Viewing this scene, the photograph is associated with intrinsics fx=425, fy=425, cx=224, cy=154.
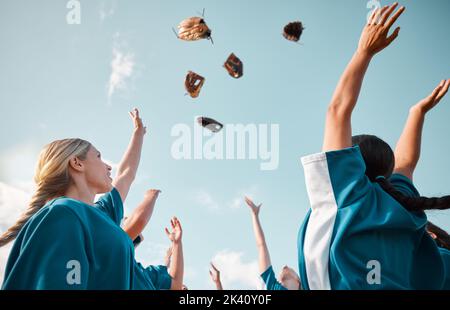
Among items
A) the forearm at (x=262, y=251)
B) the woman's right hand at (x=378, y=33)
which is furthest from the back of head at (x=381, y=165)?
the forearm at (x=262, y=251)

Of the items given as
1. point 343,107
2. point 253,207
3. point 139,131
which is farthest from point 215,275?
point 343,107

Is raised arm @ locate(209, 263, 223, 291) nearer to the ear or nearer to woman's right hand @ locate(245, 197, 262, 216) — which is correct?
woman's right hand @ locate(245, 197, 262, 216)

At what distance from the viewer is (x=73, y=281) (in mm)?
1957

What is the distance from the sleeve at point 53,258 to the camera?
1959 millimetres

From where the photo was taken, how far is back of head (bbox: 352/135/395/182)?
2240 mm

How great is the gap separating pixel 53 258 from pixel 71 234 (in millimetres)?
154

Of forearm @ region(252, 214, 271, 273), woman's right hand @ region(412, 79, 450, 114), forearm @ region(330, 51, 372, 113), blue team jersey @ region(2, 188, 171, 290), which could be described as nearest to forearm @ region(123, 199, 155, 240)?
blue team jersey @ region(2, 188, 171, 290)

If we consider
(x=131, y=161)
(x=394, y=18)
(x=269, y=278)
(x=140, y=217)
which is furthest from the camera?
(x=269, y=278)

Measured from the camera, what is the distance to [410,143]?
2.88 metres

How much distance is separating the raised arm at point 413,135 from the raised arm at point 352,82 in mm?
940

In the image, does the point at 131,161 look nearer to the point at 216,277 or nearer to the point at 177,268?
the point at 177,268

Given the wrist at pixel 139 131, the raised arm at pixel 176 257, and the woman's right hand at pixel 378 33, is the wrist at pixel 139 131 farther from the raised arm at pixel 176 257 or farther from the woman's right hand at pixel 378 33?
the woman's right hand at pixel 378 33
